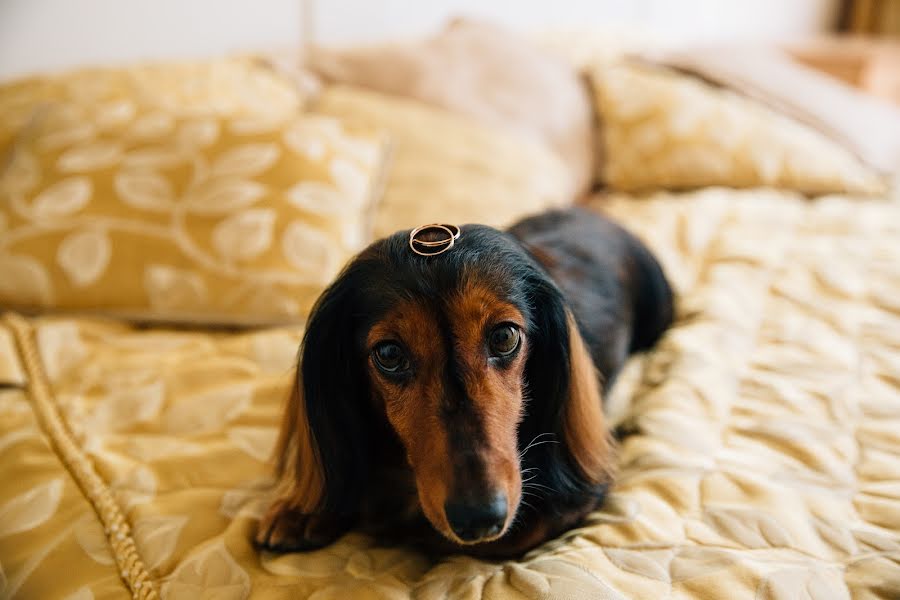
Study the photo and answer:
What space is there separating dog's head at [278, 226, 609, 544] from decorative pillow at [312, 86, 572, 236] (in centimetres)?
72

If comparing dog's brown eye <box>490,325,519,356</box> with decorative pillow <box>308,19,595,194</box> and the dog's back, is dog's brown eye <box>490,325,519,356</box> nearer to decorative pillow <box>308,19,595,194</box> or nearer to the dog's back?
the dog's back

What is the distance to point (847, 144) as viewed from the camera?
2561 millimetres

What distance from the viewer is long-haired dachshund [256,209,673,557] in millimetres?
914

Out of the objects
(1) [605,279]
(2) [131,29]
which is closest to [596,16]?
(2) [131,29]

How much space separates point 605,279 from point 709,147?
1.22 meters

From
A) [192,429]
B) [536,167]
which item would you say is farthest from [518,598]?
[536,167]

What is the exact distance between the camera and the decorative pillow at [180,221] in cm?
159

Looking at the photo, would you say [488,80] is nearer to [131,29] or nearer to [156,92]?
[156,92]

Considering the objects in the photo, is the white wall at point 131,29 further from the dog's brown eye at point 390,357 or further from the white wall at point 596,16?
the dog's brown eye at point 390,357

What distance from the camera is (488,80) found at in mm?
2490

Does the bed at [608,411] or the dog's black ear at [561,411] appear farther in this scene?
the dog's black ear at [561,411]

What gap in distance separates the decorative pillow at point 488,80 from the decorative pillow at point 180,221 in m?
0.70

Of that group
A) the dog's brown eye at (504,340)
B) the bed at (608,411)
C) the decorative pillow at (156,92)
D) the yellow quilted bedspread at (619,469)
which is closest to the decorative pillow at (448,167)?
the bed at (608,411)

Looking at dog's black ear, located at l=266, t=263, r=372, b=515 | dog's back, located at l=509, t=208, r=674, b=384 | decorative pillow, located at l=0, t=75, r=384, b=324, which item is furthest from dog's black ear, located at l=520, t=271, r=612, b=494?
decorative pillow, located at l=0, t=75, r=384, b=324
